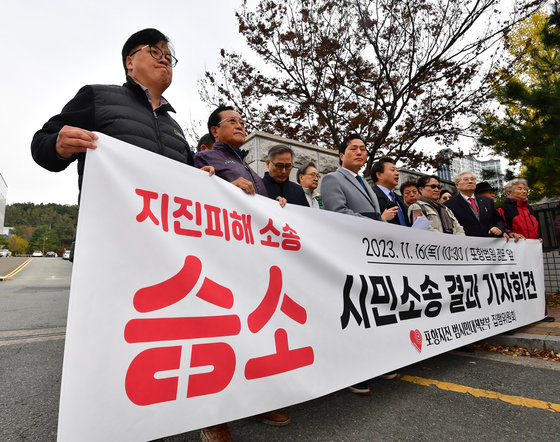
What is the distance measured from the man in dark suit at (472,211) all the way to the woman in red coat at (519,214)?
0.33m

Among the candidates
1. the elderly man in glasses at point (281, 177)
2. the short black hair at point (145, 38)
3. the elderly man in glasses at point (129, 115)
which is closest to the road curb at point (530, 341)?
the elderly man in glasses at point (281, 177)

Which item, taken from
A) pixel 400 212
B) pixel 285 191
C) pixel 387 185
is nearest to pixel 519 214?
pixel 400 212

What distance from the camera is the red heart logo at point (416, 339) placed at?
2510 millimetres

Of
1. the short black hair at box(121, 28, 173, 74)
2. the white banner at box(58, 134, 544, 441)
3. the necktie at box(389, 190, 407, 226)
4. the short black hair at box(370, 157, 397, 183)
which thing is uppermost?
the short black hair at box(121, 28, 173, 74)

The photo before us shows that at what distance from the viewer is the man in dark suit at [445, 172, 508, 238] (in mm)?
4195

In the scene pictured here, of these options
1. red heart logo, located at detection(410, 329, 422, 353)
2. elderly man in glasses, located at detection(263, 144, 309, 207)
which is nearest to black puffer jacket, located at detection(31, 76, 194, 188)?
elderly man in glasses, located at detection(263, 144, 309, 207)

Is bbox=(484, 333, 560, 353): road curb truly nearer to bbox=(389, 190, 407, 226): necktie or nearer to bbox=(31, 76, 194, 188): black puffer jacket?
bbox=(389, 190, 407, 226): necktie

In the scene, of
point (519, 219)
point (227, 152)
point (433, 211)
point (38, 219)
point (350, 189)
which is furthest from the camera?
point (38, 219)

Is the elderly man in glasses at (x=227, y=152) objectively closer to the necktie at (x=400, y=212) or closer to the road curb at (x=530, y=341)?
the necktie at (x=400, y=212)

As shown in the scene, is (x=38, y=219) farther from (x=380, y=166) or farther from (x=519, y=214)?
(x=519, y=214)

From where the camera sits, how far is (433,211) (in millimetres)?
3789

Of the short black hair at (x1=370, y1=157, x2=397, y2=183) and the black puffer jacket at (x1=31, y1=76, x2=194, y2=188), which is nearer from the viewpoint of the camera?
the black puffer jacket at (x1=31, y1=76, x2=194, y2=188)

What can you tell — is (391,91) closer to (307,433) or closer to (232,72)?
(232,72)

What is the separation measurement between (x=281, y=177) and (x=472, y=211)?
2.64m
